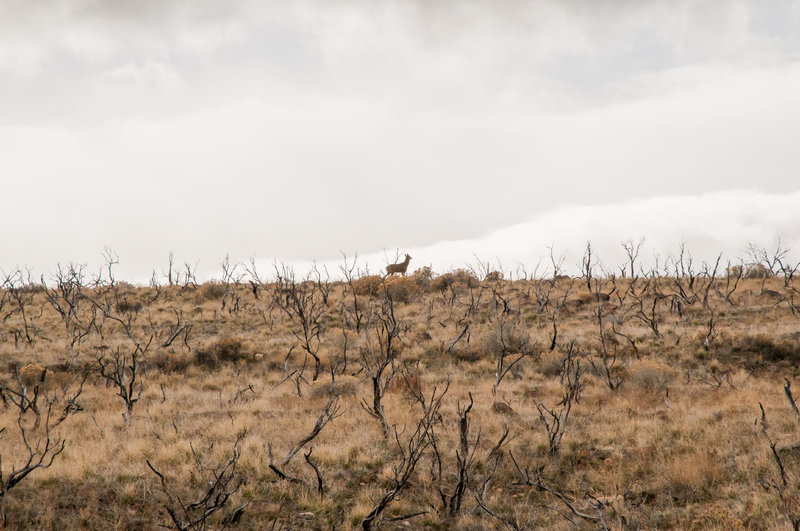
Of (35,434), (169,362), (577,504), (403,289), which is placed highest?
(403,289)

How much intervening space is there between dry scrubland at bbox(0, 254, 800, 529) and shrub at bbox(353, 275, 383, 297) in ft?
17.0

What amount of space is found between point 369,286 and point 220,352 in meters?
12.1

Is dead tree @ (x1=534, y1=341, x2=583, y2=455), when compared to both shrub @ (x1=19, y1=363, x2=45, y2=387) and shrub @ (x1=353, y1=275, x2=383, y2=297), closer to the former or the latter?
shrub @ (x1=353, y1=275, x2=383, y2=297)

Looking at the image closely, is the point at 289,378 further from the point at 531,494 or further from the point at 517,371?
the point at 531,494

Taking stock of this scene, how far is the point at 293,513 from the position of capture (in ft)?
25.6

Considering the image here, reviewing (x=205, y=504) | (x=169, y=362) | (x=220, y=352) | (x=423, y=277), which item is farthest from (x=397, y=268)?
(x=205, y=504)

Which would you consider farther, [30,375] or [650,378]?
[30,375]

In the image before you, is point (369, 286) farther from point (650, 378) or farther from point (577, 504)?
point (577, 504)

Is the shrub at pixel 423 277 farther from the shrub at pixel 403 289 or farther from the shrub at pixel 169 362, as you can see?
the shrub at pixel 169 362

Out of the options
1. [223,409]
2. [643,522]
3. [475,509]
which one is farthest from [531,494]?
[223,409]

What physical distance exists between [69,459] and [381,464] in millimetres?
5603

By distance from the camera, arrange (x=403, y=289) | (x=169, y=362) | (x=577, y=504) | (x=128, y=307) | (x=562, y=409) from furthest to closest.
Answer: (x=403, y=289) → (x=128, y=307) → (x=169, y=362) → (x=562, y=409) → (x=577, y=504)

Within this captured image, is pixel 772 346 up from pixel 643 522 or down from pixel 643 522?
up

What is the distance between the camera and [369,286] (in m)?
29.4
